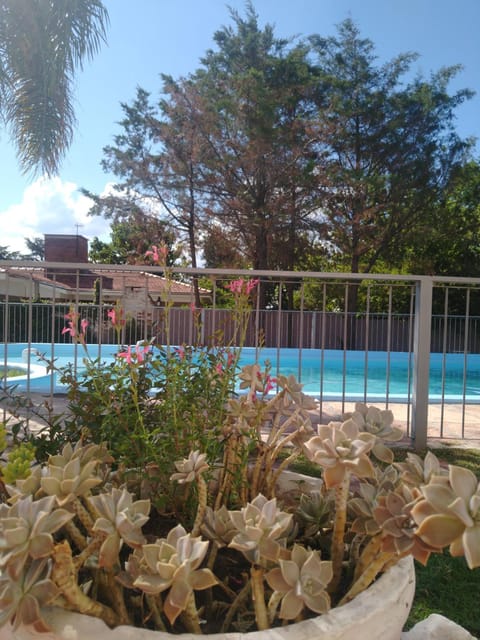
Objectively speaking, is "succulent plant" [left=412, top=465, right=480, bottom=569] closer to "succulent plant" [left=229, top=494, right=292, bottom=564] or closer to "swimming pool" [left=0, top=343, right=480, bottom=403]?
"succulent plant" [left=229, top=494, right=292, bottom=564]

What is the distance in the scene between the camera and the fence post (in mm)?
3420

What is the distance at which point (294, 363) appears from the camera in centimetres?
1093

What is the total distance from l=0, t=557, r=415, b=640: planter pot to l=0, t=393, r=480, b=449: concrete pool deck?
7.06 ft

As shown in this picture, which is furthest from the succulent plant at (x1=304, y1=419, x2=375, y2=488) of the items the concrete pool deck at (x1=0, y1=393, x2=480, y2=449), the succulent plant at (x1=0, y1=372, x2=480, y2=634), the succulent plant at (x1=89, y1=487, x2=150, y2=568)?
the concrete pool deck at (x1=0, y1=393, x2=480, y2=449)

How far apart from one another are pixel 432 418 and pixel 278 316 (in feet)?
6.79

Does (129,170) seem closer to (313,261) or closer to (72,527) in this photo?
(313,261)

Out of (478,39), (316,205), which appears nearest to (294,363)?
(316,205)

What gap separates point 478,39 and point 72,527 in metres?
17.1

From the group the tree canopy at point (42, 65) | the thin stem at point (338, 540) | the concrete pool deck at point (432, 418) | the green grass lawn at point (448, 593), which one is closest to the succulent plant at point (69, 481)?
the thin stem at point (338, 540)

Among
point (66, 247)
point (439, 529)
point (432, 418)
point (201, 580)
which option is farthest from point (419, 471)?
point (66, 247)

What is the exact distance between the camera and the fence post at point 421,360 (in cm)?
342

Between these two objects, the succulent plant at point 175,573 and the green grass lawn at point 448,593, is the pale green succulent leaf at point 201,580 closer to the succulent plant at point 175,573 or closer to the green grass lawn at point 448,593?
the succulent plant at point 175,573

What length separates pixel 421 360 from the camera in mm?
3479

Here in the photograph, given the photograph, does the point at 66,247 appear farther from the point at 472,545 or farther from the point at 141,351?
the point at 472,545
